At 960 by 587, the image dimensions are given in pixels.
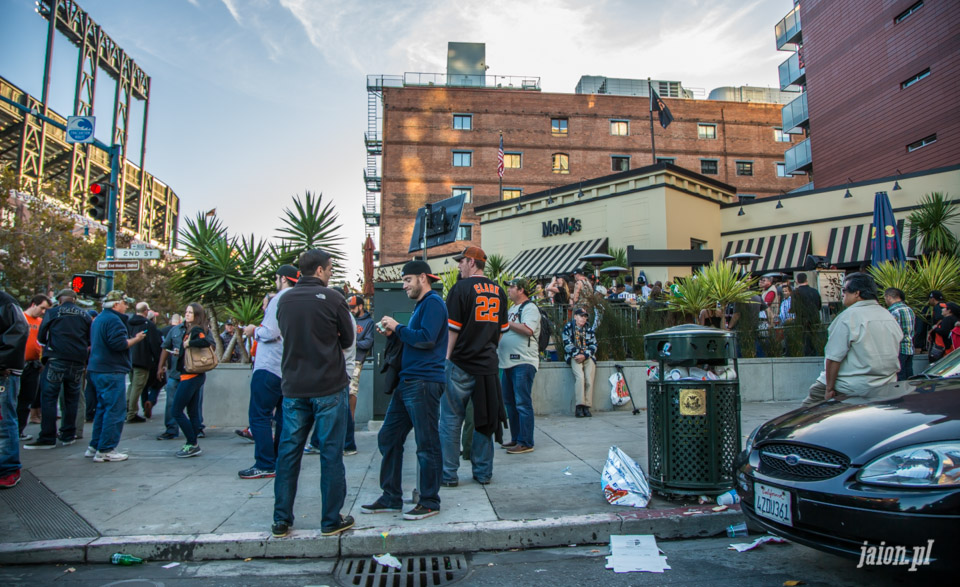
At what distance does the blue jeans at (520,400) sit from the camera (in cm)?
675

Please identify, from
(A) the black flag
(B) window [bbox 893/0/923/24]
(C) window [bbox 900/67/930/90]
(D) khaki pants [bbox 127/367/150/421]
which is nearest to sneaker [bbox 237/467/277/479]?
(D) khaki pants [bbox 127/367/150/421]

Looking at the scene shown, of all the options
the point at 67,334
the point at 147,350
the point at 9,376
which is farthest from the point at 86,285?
the point at 9,376

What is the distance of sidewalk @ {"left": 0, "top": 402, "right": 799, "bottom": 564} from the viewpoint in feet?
12.9

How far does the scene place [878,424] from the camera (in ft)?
10.3

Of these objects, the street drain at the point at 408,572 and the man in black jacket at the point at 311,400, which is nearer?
the street drain at the point at 408,572

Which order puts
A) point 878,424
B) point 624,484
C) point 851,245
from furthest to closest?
point 851,245
point 624,484
point 878,424

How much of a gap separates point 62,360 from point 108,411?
3.98 feet

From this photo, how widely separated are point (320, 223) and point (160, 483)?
5.85 metres

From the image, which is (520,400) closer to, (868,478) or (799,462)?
(799,462)

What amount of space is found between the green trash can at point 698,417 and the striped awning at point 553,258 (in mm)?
17255

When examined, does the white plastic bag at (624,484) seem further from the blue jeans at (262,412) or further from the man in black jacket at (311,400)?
the blue jeans at (262,412)

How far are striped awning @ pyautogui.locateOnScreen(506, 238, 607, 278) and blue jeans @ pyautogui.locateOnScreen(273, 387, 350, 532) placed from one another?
713 inches
